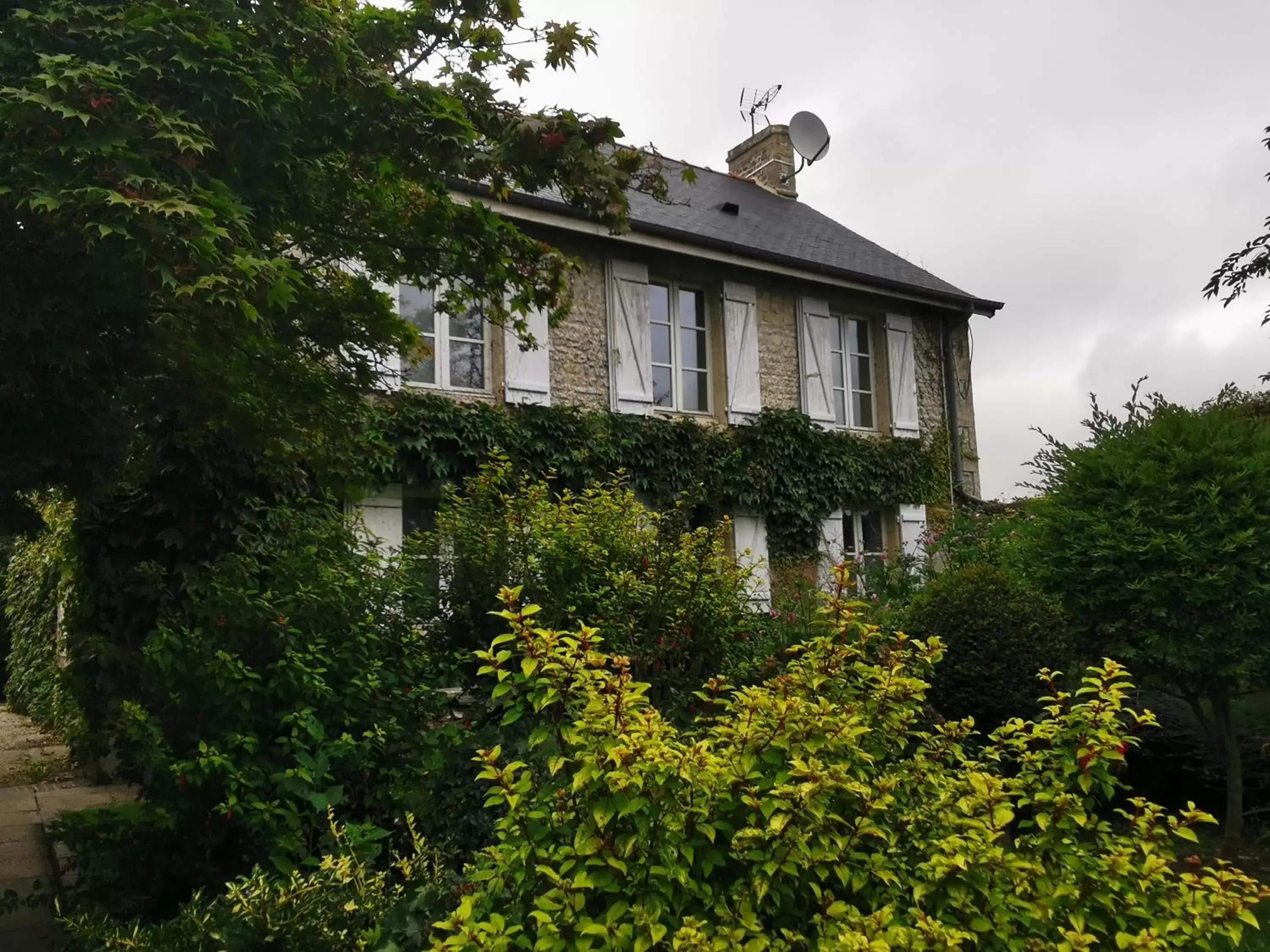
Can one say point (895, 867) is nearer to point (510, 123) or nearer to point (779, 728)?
point (779, 728)

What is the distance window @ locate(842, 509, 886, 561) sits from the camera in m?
12.4

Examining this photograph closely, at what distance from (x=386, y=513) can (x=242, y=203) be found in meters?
5.20

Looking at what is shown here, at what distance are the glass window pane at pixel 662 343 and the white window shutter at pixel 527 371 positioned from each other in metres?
1.68

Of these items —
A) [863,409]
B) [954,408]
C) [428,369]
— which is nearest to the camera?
[428,369]

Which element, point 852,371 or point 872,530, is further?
point 852,371

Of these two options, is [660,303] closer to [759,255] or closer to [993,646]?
[759,255]

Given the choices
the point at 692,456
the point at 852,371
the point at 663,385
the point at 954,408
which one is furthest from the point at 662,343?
the point at 954,408

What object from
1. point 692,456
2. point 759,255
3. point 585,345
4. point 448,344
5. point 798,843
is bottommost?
point 798,843

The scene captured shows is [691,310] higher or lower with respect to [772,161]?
lower

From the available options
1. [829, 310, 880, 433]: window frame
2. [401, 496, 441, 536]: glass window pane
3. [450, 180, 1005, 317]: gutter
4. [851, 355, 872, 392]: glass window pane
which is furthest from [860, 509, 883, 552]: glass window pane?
[401, 496, 441, 536]: glass window pane

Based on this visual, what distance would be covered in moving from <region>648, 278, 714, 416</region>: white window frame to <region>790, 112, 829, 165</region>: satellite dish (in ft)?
18.6

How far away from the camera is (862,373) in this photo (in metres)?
13.2

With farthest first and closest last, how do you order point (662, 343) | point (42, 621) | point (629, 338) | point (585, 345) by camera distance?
point (662, 343)
point (42, 621)
point (629, 338)
point (585, 345)

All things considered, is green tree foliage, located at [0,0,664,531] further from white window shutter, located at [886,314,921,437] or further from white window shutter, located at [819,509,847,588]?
Result: white window shutter, located at [886,314,921,437]
